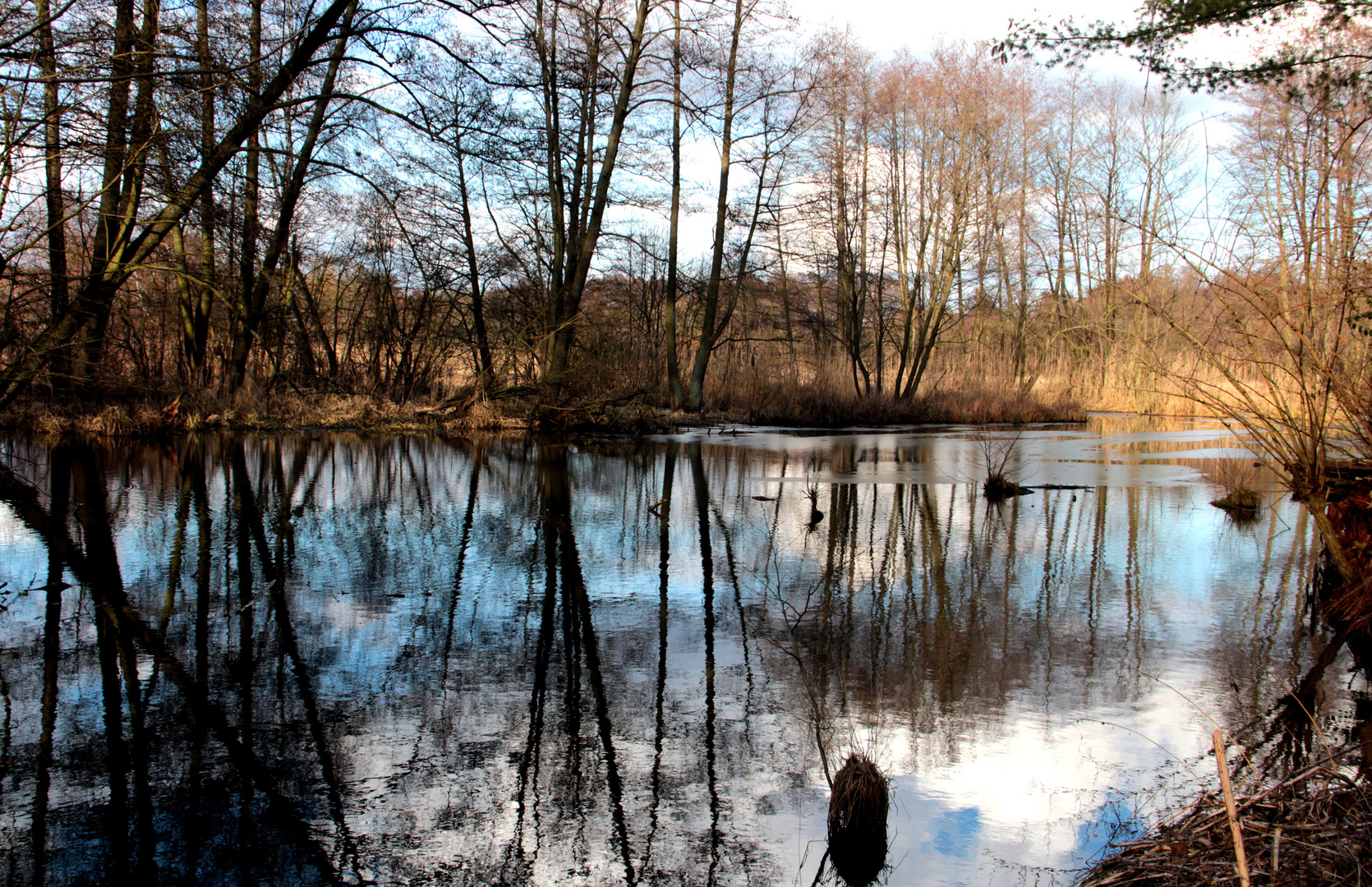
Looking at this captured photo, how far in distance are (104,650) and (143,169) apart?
14.5 ft

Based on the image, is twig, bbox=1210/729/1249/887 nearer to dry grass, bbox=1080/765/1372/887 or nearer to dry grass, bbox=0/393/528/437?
dry grass, bbox=1080/765/1372/887

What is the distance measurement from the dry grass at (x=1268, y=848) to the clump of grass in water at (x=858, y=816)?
1.76 ft

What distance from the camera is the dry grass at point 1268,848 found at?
190cm

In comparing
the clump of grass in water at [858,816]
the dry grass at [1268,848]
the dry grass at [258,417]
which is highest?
the dry grass at [258,417]

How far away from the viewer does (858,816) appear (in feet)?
8.14

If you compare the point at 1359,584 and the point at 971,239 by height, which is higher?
the point at 971,239

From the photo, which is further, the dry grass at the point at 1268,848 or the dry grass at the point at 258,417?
the dry grass at the point at 258,417

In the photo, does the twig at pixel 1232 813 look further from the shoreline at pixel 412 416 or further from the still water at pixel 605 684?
the shoreline at pixel 412 416

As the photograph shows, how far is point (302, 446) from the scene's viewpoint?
14.5 metres

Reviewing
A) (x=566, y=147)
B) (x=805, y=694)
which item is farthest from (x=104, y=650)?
(x=566, y=147)

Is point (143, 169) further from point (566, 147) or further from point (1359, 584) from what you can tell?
point (566, 147)

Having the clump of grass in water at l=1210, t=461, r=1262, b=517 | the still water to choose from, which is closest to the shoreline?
the still water

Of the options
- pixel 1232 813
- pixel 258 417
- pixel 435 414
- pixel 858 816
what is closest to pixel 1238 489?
pixel 858 816

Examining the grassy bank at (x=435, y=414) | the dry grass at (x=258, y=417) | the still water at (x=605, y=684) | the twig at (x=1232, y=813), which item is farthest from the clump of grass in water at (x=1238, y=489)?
the dry grass at (x=258, y=417)
